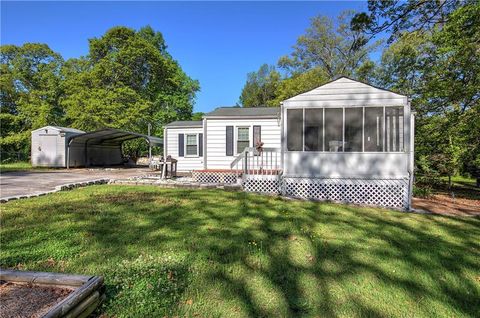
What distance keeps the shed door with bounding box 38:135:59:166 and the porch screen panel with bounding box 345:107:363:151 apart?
18681 millimetres

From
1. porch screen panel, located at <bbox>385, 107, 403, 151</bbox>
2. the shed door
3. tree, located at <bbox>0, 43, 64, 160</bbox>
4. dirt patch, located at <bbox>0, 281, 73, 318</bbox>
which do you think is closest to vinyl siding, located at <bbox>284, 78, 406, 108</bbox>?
porch screen panel, located at <bbox>385, 107, 403, 151</bbox>

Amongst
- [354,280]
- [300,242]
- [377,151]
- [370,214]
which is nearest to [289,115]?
[377,151]

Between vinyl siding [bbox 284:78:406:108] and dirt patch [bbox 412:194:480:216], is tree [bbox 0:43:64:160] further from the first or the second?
dirt patch [bbox 412:194:480:216]

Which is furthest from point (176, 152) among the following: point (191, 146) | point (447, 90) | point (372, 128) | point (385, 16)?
point (447, 90)

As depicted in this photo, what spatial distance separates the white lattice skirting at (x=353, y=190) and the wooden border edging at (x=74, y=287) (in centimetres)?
673

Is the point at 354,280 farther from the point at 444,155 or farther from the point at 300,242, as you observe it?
the point at 444,155

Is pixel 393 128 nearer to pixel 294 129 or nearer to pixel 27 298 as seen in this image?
pixel 294 129

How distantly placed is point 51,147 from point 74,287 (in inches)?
798

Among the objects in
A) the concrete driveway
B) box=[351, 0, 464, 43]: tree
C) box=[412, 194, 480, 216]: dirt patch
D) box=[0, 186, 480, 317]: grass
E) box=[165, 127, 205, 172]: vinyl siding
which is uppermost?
box=[351, 0, 464, 43]: tree

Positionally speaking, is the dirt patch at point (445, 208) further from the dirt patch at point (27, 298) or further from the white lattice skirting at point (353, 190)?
the dirt patch at point (27, 298)

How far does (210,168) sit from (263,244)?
9160mm

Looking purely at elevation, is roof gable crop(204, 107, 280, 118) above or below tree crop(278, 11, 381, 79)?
below

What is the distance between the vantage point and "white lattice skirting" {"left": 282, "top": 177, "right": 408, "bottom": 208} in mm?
7957

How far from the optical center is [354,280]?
125 inches
